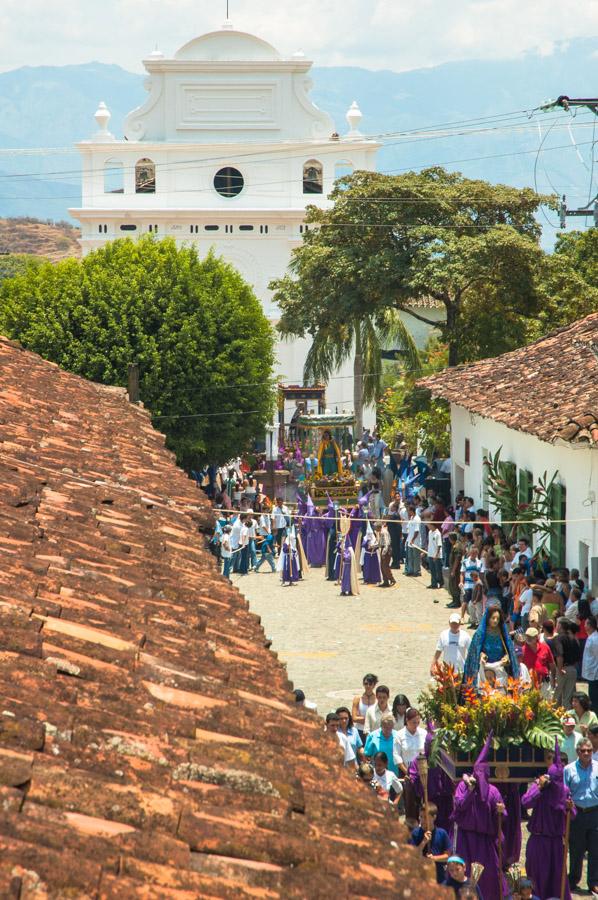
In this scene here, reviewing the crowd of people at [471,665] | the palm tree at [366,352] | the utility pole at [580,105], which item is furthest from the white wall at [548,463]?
the palm tree at [366,352]

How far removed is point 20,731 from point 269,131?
2730 inches

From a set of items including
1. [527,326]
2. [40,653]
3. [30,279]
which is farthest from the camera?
[30,279]

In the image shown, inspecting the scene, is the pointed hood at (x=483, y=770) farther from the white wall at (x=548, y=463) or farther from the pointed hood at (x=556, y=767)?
the white wall at (x=548, y=463)

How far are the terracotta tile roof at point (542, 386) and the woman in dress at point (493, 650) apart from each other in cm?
425

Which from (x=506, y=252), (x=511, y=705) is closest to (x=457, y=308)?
(x=506, y=252)

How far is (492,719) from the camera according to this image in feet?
34.8

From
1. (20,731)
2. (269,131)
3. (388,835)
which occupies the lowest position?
(388,835)

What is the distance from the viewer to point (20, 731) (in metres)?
3.43

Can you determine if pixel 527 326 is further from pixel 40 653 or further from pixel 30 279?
pixel 40 653

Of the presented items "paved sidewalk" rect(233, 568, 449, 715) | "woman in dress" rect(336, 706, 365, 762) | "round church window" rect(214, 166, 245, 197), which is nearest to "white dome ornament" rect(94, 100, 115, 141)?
"round church window" rect(214, 166, 245, 197)

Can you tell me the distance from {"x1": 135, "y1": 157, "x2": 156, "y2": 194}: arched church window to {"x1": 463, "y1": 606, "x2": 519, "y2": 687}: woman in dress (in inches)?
2368

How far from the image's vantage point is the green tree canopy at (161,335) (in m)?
36.4

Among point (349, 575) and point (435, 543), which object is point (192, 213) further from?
point (349, 575)

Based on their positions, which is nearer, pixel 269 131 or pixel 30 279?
pixel 30 279
